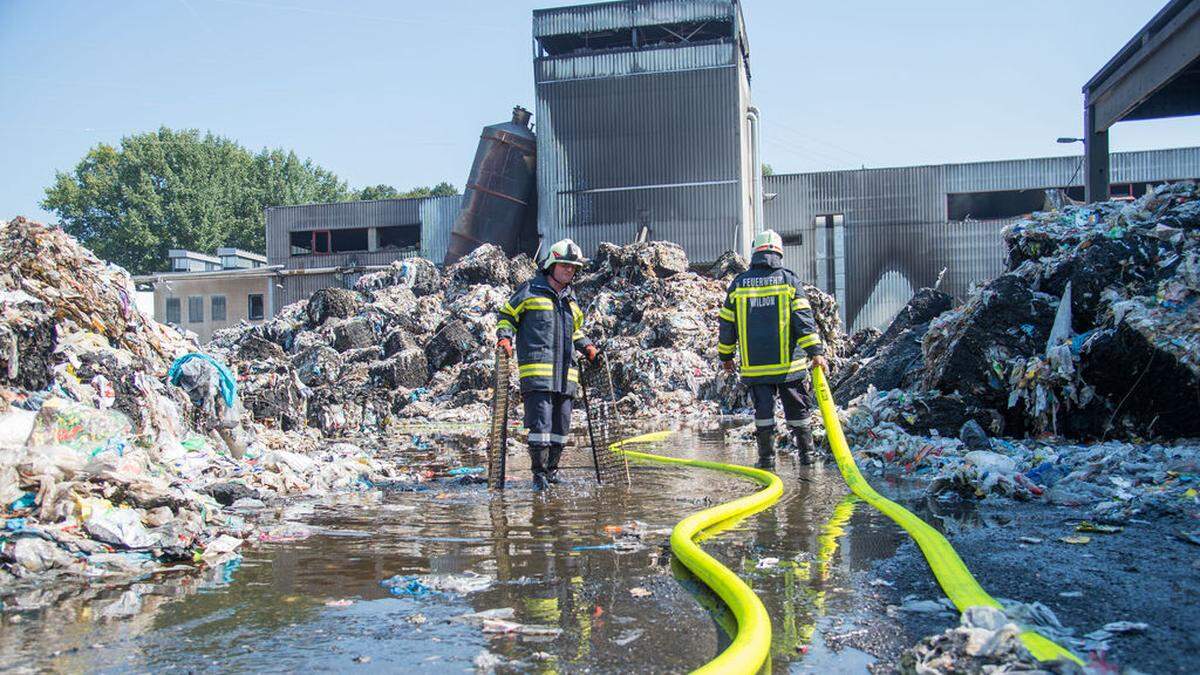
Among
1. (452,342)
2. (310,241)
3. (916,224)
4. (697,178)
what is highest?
(697,178)

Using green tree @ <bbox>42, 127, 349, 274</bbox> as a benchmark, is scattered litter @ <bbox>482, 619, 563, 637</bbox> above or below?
below

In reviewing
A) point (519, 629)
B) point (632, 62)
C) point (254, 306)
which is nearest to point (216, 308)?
point (254, 306)

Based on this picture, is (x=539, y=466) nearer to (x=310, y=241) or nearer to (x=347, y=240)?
(x=347, y=240)

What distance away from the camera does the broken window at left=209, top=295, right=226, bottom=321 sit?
32.4 meters

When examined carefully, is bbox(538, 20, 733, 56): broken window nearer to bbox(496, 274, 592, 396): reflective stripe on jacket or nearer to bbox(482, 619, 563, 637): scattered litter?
bbox(496, 274, 592, 396): reflective stripe on jacket

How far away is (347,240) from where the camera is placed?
32.6 meters

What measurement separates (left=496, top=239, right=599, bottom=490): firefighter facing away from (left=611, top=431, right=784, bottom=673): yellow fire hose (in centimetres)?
149

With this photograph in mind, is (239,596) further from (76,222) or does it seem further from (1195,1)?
(76,222)

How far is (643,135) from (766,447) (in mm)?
19242

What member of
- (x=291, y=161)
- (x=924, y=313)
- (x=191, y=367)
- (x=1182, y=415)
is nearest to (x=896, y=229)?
(x=924, y=313)

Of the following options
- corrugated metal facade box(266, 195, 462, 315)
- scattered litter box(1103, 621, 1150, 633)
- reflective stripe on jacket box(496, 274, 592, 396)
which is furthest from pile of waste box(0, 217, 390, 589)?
corrugated metal facade box(266, 195, 462, 315)

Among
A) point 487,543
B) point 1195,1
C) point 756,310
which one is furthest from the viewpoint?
point 1195,1

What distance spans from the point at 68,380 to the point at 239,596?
12.6 feet

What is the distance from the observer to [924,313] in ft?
45.4
